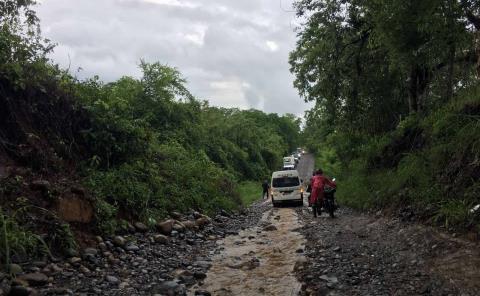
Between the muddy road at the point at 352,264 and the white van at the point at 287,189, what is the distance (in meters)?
10.5

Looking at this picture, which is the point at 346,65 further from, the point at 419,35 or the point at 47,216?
the point at 47,216

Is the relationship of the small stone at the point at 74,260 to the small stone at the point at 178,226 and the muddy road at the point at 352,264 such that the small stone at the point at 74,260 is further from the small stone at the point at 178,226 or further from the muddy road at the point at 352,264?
the small stone at the point at 178,226

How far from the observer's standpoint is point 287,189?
23531 mm

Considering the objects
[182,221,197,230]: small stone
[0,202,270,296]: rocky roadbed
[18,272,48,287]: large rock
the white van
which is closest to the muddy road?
[0,202,270,296]: rocky roadbed

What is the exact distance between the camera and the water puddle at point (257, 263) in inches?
304

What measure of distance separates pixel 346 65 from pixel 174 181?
9.43m

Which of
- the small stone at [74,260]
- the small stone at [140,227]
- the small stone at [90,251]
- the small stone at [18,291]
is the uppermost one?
the small stone at [140,227]

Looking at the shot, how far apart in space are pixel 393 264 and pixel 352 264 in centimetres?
76

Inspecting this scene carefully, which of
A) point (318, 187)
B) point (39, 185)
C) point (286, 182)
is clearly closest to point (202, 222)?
point (318, 187)

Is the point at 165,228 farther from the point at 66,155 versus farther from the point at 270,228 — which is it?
the point at 270,228

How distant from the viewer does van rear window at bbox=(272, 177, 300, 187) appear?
2378cm

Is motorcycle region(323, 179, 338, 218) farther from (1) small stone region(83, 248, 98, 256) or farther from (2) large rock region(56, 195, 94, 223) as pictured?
(1) small stone region(83, 248, 98, 256)

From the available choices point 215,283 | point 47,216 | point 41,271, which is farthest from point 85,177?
point 215,283

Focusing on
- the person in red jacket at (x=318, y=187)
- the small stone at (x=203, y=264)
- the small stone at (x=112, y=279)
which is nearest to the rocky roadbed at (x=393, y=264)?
the small stone at (x=203, y=264)
